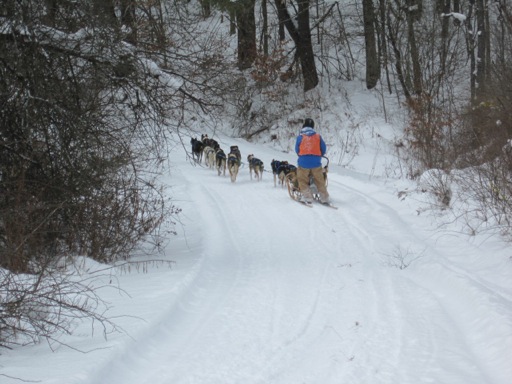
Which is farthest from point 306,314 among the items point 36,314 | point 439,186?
point 439,186

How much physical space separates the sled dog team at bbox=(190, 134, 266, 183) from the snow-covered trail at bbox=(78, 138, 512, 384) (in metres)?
5.92

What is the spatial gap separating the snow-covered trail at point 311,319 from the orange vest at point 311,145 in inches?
127

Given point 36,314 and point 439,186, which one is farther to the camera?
point 439,186

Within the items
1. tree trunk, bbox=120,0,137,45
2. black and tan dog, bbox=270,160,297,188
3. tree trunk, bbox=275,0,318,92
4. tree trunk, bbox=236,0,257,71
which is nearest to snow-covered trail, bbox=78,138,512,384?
tree trunk, bbox=120,0,137,45

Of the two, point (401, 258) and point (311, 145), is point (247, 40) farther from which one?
point (401, 258)

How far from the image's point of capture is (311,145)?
41.3ft

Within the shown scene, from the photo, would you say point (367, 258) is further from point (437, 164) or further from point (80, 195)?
point (437, 164)

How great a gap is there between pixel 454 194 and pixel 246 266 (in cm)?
435

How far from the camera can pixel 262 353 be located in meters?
4.68

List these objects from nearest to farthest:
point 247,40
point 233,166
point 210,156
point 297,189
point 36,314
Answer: point 36,314 → point 297,189 → point 233,166 → point 210,156 → point 247,40

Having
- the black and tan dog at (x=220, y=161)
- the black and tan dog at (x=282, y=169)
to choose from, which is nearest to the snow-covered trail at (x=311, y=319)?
the black and tan dog at (x=282, y=169)

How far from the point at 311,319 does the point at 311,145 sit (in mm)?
7501

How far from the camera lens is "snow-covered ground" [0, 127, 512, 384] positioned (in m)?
4.26

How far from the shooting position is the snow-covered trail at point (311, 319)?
4.32 m
